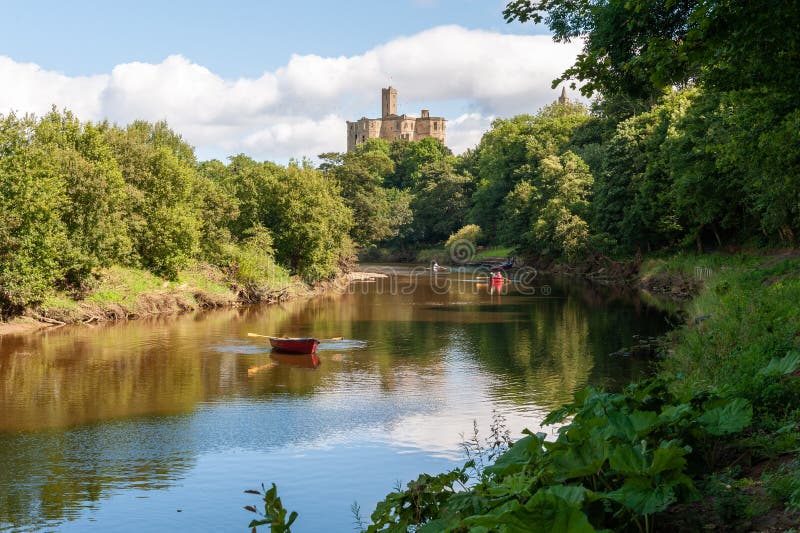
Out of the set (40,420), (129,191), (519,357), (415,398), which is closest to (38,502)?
(40,420)

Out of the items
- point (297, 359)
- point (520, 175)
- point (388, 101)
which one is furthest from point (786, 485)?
point (388, 101)

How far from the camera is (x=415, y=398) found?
20.3 metres

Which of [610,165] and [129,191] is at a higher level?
[610,165]

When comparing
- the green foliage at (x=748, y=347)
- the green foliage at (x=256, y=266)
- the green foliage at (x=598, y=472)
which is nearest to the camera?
the green foliage at (x=598, y=472)

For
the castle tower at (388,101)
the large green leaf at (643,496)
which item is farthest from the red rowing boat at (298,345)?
the castle tower at (388,101)

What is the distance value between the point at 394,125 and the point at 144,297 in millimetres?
154537

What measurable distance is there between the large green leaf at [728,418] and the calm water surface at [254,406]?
6494mm

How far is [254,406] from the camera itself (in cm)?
1961

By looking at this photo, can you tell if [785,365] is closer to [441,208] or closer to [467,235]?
[467,235]

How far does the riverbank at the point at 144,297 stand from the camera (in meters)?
33.8

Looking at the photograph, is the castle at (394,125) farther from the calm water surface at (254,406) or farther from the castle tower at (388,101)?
the calm water surface at (254,406)

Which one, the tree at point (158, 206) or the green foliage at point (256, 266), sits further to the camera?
the green foliage at point (256, 266)

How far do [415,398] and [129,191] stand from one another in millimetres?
26043

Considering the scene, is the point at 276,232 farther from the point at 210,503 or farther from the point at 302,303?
the point at 210,503
